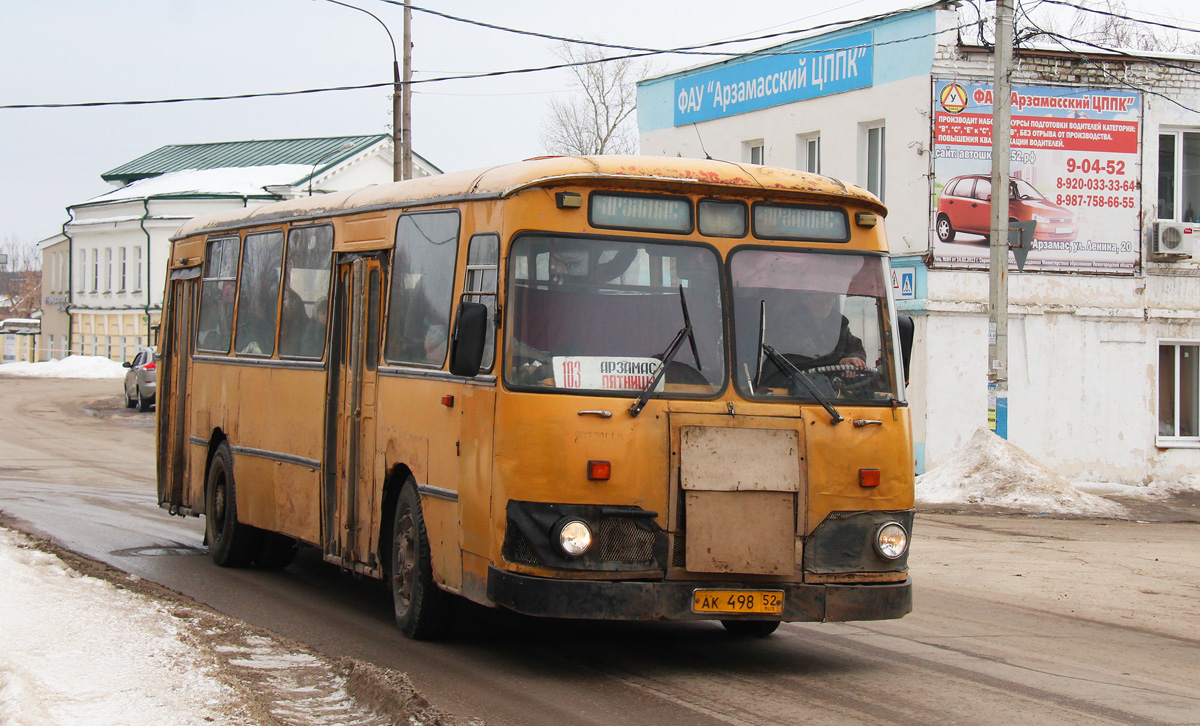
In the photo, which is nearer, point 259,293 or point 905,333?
point 905,333

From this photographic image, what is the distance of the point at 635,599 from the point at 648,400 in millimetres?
1055

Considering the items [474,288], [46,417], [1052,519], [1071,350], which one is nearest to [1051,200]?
[1071,350]

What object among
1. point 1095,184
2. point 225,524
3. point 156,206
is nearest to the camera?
point 225,524

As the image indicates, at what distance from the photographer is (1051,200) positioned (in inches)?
941

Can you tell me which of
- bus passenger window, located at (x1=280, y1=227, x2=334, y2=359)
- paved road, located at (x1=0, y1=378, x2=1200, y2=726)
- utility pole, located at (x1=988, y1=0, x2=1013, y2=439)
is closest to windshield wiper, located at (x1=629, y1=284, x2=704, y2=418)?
paved road, located at (x1=0, y1=378, x2=1200, y2=726)

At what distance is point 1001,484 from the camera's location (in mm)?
19844

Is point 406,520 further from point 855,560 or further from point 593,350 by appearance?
point 855,560

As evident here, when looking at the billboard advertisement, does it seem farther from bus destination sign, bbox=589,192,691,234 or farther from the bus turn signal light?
the bus turn signal light

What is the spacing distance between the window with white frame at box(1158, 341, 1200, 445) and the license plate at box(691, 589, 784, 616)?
753 inches

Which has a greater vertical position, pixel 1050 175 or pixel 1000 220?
pixel 1050 175

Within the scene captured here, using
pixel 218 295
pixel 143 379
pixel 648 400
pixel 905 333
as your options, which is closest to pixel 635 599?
pixel 648 400

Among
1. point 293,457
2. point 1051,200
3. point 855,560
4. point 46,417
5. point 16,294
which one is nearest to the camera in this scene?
point 855,560

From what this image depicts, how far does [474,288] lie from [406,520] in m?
1.68

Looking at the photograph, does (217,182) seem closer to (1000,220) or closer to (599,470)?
(1000,220)
